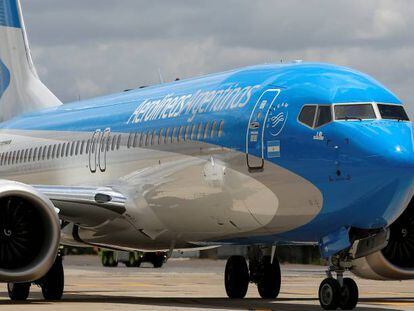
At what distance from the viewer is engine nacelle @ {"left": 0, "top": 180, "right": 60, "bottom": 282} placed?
2186 centimetres

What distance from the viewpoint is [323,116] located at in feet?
63.9

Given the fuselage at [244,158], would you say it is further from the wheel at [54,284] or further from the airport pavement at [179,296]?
the airport pavement at [179,296]

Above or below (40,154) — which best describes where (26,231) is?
below

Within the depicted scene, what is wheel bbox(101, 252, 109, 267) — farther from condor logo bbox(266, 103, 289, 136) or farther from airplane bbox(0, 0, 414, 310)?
condor logo bbox(266, 103, 289, 136)

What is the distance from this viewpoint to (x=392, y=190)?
60.5 ft

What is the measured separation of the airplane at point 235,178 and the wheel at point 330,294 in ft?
0.11

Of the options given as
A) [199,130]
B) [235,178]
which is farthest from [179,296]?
[235,178]

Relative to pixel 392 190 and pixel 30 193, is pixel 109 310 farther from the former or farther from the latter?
pixel 392 190

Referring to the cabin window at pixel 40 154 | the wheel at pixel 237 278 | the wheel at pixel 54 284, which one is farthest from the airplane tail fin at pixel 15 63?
the wheel at pixel 237 278

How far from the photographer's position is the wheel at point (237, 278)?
85.0 feet

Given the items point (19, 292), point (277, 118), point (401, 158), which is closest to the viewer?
point (401, 158)

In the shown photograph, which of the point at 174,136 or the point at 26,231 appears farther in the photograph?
the point at 174,136

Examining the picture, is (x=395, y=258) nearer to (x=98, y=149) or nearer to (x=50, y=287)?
(x=98, y=149)

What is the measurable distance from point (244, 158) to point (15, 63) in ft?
53.1
